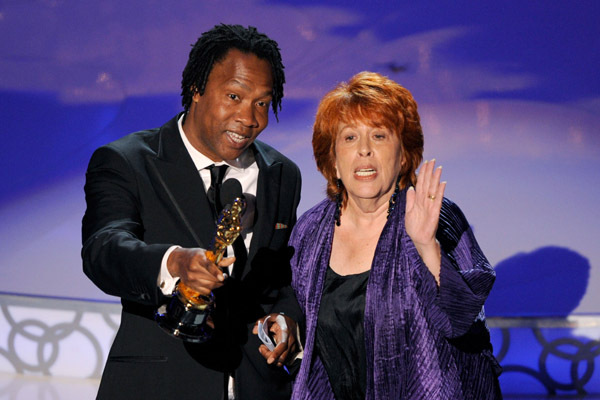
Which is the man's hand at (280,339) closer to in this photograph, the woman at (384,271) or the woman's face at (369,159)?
the woman at (384,271)

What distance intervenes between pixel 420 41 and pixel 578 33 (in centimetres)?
102

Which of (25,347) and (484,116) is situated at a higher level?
(484,116)

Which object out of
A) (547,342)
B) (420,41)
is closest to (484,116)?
(420,41)

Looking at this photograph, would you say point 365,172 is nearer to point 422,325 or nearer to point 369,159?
point 369,159

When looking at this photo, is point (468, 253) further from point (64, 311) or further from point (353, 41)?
point (64, 311)

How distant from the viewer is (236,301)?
1938 mm

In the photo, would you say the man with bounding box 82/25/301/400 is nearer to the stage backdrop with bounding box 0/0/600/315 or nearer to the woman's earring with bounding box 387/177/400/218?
the woman's earring with bounding box 387/177/400/218

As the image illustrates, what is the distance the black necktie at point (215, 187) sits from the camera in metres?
1.93

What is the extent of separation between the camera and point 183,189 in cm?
190

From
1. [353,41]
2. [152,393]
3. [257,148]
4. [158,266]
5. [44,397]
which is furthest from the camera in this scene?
[353,41]

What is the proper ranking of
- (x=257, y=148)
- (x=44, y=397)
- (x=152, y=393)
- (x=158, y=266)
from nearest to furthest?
(x=158, y=266) < (x=152, y=393) < (x=257, y=148) < (x=44, y=397)

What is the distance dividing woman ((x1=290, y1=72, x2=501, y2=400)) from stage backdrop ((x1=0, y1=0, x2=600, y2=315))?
225 cm

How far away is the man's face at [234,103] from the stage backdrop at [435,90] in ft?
8.08

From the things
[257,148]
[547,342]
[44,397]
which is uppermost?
[257,148]
